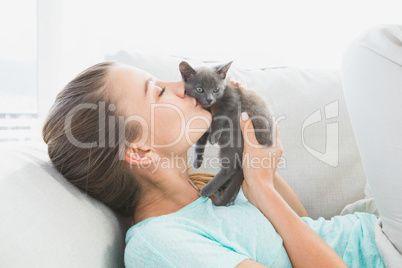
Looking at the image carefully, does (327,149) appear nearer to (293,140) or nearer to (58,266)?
(293,140)

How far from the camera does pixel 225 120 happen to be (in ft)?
4.21

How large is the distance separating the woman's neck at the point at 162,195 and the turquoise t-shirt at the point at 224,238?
67mm

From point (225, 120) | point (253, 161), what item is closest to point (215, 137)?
point (225, 120)

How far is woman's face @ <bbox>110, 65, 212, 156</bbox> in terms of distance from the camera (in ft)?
3.37

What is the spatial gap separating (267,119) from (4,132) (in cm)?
184

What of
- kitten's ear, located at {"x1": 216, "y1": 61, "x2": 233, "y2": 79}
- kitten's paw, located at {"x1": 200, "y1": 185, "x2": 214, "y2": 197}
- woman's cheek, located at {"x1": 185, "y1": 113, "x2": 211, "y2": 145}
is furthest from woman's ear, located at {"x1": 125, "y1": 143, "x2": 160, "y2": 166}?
kitten's ear, located at {"x1": 216, "y1": 61, "x2": 233, "y2": 79}

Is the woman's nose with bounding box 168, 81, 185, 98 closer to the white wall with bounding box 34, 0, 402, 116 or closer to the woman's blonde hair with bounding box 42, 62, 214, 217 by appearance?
the woman's blonde hair with bounding box 42, 62, 214, 217

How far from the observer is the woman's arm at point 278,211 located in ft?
3.18

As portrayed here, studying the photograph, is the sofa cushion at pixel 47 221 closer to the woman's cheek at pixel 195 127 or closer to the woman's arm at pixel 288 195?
the woman's cheek at pixel 195 127

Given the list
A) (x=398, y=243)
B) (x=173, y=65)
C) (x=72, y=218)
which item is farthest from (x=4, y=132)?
(x=398, y=243)

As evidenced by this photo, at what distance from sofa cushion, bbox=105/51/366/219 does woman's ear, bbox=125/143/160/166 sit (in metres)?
0.43

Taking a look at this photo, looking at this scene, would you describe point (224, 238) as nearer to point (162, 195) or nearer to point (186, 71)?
point (162, 195)

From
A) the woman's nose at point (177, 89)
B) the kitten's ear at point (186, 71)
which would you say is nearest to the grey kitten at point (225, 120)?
the kitten's ear at point (186, 71)

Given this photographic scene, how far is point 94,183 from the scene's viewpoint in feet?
3.29
